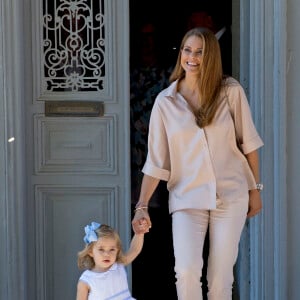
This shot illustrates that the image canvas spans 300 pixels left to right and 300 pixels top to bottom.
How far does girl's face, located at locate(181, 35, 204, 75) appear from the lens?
4.00 metres

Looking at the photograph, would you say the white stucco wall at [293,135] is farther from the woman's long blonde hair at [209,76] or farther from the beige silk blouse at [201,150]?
the woman's long blonde hair at [209,76]

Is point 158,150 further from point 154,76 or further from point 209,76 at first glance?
point 154,76

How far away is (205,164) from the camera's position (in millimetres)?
3982

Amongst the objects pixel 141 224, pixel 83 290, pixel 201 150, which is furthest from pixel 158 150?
pixel 83 290

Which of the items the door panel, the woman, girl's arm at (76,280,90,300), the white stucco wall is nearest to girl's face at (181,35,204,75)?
the woman

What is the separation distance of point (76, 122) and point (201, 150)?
4.15 feet

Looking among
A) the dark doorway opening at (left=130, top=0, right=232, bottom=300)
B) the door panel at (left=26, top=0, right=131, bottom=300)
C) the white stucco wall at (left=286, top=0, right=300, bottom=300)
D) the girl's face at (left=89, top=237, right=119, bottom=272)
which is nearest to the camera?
the girl's face at (left=89, top=237, right=119, bottom=272)

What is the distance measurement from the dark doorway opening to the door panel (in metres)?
0.36

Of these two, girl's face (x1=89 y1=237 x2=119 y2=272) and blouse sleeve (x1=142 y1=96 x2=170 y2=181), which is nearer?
girl's face (x1=89 y1=237 x2=119 y2=272)

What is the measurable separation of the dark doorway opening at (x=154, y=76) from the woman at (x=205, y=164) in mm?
1293

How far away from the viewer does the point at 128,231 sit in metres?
5.05

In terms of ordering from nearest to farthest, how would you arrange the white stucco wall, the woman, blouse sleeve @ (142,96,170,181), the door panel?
the woman, blouse sleeve @ (142,96,170,181), the white stucco wall, the door panel

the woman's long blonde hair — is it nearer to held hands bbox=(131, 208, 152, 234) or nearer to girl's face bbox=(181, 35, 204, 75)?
girl's face bbox=(181, 35, 204, 75)

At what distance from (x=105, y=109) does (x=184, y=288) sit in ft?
4.93
